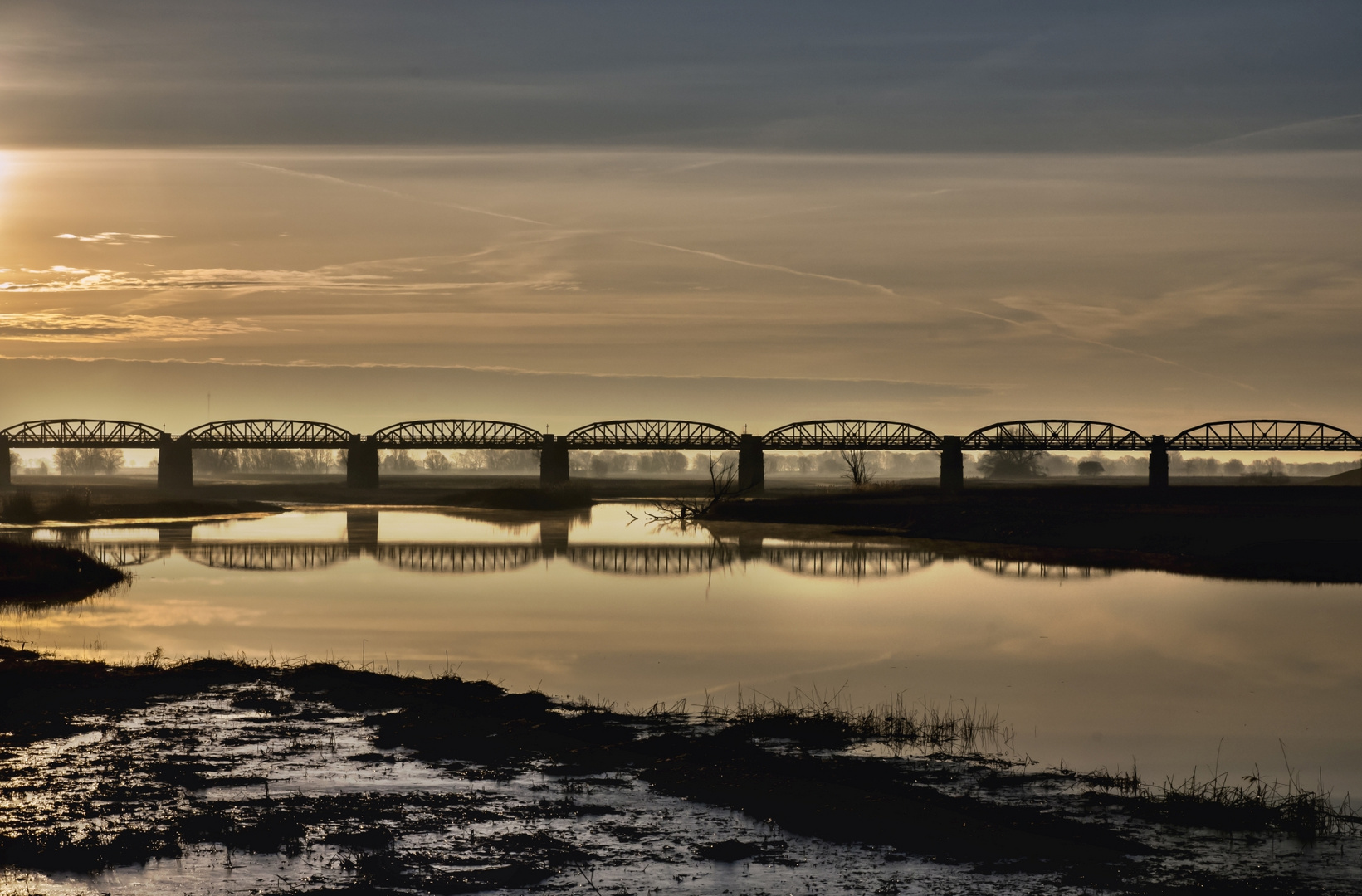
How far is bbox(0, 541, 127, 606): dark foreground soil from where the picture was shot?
3912 cm

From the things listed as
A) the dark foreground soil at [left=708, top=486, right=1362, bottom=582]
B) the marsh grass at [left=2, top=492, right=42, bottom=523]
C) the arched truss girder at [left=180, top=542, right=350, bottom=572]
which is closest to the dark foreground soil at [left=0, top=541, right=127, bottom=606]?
the arched truss girder at [left=180, top=542, right=350, bottom=572]

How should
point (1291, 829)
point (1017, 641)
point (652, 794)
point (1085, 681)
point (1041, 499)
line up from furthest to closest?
point (1041, 499) → point (1017, 641) → point (1085, 681) → point (652, 794) → point (1291, 829)

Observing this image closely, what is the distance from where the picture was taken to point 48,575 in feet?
136

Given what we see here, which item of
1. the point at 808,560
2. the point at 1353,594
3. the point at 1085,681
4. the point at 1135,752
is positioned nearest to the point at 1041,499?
the point at 808,560

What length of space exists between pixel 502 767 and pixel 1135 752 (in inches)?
357

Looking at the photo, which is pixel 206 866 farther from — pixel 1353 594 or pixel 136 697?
pixel 1353 594

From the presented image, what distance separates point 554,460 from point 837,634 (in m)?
163

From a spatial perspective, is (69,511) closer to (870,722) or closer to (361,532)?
(361,532)

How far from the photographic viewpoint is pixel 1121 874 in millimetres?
13148

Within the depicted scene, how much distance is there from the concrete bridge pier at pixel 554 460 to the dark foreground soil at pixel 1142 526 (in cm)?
10158

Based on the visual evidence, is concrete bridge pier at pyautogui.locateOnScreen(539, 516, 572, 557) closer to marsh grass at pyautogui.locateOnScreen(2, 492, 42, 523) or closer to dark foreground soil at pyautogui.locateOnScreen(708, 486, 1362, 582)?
dark foreground soil at pyautogui.locateOnScreen(708, 486, 1362, 582)

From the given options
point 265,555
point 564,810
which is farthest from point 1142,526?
point 564,810

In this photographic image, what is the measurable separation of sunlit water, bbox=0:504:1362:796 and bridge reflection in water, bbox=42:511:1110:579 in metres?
0.39

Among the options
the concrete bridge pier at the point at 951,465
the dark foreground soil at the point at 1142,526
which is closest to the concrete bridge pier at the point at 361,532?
the dark foreground soil at the point at 1142,526
